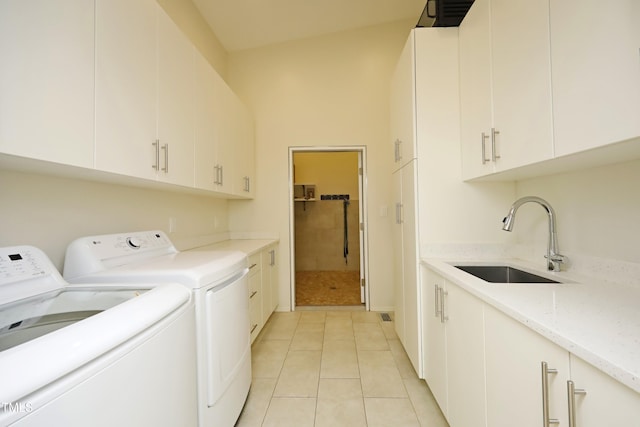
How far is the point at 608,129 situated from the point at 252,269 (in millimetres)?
2214

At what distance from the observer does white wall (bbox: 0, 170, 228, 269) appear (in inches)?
43.3

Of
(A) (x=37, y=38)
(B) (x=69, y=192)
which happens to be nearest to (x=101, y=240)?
(B) (x=69, y=192)

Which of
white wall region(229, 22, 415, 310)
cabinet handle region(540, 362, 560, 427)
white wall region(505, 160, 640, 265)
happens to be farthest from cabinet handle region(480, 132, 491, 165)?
white wall region(229, 22, 415, 310)

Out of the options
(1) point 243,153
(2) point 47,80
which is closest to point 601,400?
(2) point 47,80

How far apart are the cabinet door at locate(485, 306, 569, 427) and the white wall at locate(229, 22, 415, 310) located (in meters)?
2.24

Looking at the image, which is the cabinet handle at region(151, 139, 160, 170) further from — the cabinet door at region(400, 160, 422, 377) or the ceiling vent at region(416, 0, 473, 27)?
the ceiling vent at region(416, 0, 473, 27)

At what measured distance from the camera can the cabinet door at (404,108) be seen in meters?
1.85

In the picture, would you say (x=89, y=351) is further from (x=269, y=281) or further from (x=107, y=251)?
(x=269, y=281)

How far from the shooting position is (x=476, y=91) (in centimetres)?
159

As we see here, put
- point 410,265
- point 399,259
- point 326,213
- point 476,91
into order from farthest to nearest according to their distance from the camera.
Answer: point 326,213
point 399,259
point 410,265
point 476,91

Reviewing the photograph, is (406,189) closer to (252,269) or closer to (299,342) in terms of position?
(252,269)

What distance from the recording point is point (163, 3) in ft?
6.77

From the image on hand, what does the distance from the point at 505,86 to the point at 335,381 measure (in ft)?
6.65

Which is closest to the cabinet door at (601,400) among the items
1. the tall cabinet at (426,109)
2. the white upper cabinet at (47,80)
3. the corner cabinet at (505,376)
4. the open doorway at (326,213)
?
the corner cabinet at (505,376)
